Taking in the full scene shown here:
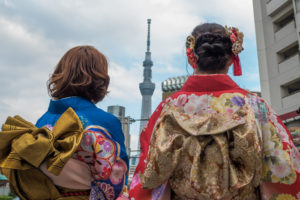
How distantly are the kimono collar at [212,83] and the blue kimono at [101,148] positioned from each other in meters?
0.65

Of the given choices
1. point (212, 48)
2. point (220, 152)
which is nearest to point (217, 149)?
point (220, 152)

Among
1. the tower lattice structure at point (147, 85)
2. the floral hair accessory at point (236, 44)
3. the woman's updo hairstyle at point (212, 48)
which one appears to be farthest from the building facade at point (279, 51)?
the tower lattice structure at point (147, 85)

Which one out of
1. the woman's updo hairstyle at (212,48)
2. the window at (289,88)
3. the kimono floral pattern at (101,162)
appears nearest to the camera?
the kimono floral pattern at (101,162)

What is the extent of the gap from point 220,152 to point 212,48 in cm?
77

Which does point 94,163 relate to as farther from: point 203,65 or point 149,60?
point 149,60

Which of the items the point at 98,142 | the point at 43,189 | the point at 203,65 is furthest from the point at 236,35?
the point at 43,189

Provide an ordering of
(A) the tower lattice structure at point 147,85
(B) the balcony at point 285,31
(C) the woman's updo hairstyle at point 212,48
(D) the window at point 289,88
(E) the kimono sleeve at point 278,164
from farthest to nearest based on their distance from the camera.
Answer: (A) the tower lattice structure at point 147,85
(D) the window at point 289,88
(B) the balcony at point 285,31
(C) the woman's updo hairstyle at point 212,48
(E) the kimono sleeve at point 278,164

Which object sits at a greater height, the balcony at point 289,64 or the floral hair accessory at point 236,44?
the balcony at point 289,64

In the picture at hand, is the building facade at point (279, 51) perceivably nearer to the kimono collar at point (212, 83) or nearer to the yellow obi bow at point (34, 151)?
the kimono collar at point (212, 83)

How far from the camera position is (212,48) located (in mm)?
1955

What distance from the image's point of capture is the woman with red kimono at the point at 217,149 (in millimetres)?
1539

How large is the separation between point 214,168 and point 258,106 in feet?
1.86

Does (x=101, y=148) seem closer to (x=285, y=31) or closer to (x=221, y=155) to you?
(x=221, y=155)

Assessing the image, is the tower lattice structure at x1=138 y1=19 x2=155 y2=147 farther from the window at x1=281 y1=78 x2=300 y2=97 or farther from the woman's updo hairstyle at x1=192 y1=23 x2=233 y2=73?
the woman's updo hairstyle at x1=192 y1=23 x2=233 y2=73
